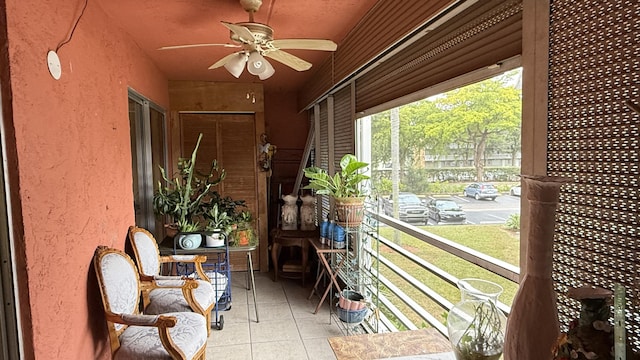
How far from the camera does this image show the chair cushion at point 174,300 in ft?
8.61

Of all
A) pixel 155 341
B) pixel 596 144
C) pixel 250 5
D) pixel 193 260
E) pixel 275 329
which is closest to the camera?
pixel 596 144

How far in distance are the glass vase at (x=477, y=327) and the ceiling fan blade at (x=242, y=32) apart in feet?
5.34

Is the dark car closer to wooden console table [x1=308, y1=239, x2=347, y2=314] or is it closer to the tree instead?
the tree

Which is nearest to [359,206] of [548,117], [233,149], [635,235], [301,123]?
[548,117]

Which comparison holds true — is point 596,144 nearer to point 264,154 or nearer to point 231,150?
point 264,154

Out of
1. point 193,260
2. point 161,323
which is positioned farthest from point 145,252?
point 161,323

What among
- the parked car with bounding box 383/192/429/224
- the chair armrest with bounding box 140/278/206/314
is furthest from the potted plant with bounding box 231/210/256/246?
the parked car with bounding box 383/192/429/224

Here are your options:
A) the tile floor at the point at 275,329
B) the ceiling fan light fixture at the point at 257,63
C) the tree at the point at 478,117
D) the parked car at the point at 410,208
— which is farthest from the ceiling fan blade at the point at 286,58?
the tile floor at the point at 275,329

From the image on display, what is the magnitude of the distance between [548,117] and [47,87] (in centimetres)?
200

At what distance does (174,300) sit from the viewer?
8.80 ft

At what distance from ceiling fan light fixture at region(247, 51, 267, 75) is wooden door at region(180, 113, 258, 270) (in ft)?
8.75

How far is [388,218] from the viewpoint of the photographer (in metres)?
2.75

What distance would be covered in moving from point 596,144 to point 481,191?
81 cm

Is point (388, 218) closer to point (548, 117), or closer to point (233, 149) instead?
point (548, 117)
